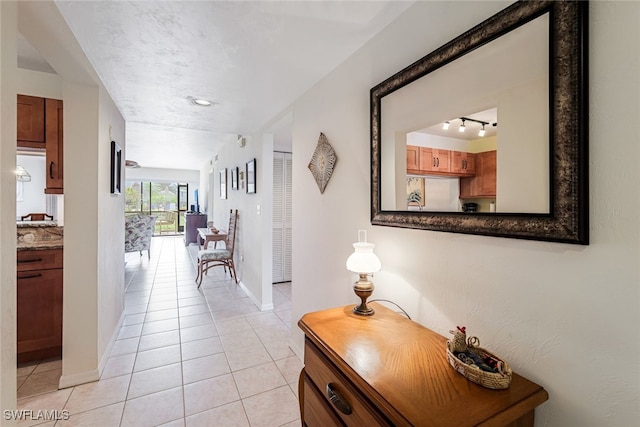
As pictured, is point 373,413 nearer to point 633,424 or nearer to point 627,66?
point 633,424

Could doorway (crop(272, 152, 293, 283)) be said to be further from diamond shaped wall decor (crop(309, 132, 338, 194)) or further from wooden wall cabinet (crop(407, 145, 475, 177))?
wooden wall cabinet (crop(407, 145, 475, 177))

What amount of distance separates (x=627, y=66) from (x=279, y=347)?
2662mm

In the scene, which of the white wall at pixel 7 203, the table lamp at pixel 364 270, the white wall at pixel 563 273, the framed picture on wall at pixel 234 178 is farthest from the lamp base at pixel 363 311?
the framed picture on wall at pixel 234 178

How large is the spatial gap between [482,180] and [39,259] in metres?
3.03

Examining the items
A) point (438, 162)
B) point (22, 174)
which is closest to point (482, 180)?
point (438, 162)

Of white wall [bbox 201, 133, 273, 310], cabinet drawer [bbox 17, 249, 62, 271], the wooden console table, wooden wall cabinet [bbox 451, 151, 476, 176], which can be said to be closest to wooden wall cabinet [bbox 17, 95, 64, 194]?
cabinet drawer [bbox 17, 249, 62, 271]

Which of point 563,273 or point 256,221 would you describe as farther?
point 256,221

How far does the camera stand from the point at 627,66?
2.23ft

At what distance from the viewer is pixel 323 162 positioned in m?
2.01

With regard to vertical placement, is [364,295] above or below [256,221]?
below

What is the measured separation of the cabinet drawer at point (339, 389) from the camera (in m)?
0.83

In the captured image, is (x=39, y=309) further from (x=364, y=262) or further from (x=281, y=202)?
(x=281, y=202)

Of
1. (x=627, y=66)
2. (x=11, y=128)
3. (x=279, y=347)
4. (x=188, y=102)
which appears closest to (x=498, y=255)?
(x=627, y=66)

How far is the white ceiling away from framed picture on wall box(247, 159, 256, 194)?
932 millimetres
